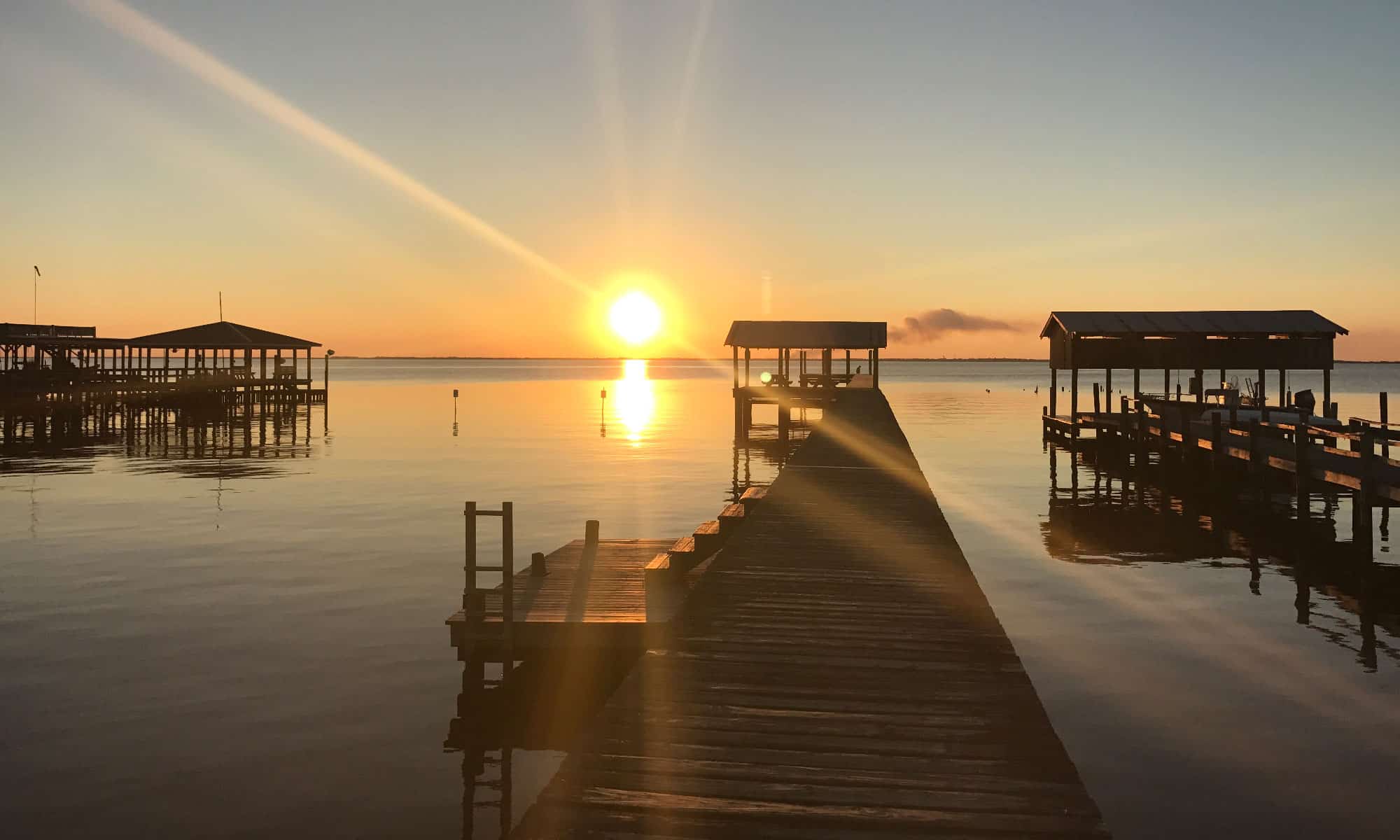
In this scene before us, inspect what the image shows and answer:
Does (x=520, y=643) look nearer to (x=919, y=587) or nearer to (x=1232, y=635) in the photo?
(x=919, y=587)

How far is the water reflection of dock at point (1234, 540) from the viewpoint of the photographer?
16719 millimetres

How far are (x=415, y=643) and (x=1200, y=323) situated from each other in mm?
37674

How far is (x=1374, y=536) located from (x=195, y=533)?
26.1 metres

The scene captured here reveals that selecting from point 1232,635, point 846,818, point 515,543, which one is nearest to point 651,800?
point 846,818

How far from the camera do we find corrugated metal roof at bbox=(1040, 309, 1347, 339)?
41312mm

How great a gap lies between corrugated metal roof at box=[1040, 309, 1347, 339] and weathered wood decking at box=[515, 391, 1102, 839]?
107 ft

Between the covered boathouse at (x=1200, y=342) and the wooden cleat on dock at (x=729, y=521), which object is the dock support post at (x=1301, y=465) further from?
the covered boathouse at (x=1200, y=342)

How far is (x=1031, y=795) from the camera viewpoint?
6.40 m

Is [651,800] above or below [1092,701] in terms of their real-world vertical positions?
above

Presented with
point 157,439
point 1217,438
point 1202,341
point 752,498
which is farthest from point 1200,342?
point 157,439

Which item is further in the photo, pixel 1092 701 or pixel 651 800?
pixel 1092 701

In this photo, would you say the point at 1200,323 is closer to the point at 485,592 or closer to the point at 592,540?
the point at 592,540

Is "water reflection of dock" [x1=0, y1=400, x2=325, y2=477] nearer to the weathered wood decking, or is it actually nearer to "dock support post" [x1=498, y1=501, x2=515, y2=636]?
"dock support post" [x1=498, y1=501, x2=515, y2=636]

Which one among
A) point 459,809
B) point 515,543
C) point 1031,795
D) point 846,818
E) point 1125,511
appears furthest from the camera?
point 1125,511
